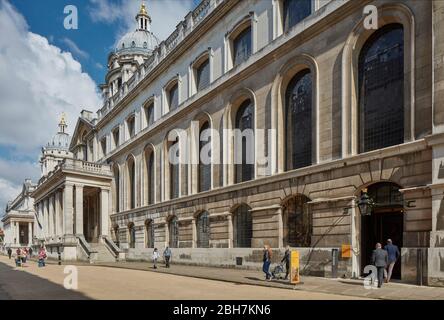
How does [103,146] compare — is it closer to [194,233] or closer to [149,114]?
[149,114]

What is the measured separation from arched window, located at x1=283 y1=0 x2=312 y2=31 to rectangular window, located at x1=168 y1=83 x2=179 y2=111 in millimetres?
15035

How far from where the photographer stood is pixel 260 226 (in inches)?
941

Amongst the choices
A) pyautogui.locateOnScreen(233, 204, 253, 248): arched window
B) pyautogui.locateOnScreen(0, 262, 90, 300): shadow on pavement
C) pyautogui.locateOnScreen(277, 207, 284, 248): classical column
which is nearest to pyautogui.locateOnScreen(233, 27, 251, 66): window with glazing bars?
pyautogui.locateOnScreen(233, 204, 253, 248): arched window

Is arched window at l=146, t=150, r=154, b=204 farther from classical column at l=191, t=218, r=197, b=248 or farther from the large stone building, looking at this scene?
classical column at l=191, t=218, r=197, b=248

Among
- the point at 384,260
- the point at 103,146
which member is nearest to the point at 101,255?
the point at 103,146

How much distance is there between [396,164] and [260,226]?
9542 millimetres

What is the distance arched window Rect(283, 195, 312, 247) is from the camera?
69.5 feet

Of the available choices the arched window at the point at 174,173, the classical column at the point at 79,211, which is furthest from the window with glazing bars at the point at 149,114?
the classical column at the point at 79,211

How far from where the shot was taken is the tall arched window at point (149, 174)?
41.8 meters

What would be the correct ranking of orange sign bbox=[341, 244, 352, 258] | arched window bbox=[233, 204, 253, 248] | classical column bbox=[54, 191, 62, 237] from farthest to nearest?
classical column bbox=[54, 191, 62, 237] → arched window bbox=[233, 204, 253, 248] → orange sign bbox=[341, 244, 352, 258]

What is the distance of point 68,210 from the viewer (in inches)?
1746

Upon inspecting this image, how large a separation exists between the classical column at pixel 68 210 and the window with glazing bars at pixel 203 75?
2072cm
